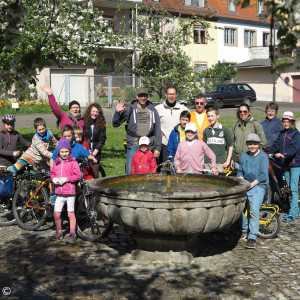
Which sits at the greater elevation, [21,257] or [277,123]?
[277,123]

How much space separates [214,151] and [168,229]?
2869 mm

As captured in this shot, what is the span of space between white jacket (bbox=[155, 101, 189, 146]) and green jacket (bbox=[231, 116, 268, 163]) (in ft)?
3.52

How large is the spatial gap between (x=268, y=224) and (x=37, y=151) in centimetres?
389

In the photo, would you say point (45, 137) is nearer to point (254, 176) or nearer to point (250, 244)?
point (254, 176)

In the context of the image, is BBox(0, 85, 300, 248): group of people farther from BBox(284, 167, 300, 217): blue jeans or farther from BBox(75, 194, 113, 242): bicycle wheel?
BBox(75, 194, 113, 242): bicycle wheel

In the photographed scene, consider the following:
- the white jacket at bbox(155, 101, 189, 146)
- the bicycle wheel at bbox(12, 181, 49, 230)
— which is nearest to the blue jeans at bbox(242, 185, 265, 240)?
the white jacket at bbox(155, 101, 189, 146)

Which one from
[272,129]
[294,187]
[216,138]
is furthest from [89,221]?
[272,129]

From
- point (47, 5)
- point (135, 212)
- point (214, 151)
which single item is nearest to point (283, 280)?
point (135, 212)

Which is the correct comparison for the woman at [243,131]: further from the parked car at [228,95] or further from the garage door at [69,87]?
the parked car at [228,95]

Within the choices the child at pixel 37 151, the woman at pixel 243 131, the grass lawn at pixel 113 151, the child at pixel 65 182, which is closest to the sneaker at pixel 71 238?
the child at pixel 65 182

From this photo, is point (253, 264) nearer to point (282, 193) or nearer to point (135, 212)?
point (135, 212)

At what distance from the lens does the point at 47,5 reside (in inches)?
561

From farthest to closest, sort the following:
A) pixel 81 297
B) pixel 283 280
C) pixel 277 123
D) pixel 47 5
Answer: pixel 47 5 < pixel 277 123 < pixel 283 280 < pixel 81 297

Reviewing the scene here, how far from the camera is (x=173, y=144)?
909 centimetres
